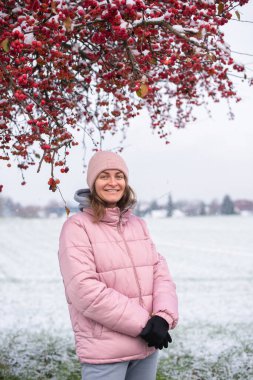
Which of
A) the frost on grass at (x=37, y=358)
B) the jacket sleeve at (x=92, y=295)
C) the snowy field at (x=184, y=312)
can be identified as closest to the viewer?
the jacket sleeve at (x=92, y=295)

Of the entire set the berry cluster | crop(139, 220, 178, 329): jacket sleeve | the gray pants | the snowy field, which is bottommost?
the snowy field

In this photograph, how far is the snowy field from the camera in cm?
575

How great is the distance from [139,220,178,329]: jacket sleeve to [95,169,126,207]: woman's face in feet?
1.36

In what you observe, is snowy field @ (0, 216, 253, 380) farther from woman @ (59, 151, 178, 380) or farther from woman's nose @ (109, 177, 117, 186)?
woman's nose @ (109, 177, 117, 186)

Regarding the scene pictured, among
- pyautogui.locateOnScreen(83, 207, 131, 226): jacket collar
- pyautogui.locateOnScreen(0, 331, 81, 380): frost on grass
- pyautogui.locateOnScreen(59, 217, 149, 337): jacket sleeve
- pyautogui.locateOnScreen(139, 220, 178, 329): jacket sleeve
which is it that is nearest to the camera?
pyautogui.locateOnScreen(59, 217, 149, 337): jacket sleeve

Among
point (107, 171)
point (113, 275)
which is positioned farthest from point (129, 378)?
point (107, 171)

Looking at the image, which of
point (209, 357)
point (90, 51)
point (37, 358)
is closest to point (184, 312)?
point (209, 357)

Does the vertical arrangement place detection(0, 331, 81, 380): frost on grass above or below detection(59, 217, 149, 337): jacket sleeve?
below

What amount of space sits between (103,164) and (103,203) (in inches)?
9.3

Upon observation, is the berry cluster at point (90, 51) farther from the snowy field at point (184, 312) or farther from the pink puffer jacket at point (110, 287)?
the snowy field at point (184, 312)

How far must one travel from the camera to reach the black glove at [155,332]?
2494 mm

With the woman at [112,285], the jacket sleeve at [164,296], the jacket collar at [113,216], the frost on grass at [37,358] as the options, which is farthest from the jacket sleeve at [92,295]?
the frost on grass at [37,358]

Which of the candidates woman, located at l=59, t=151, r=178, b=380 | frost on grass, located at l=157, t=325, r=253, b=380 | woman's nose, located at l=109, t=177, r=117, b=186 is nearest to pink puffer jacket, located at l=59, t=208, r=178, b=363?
woman, located at l=59, t=151, r=178, b=380

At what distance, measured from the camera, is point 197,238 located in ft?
87.4
